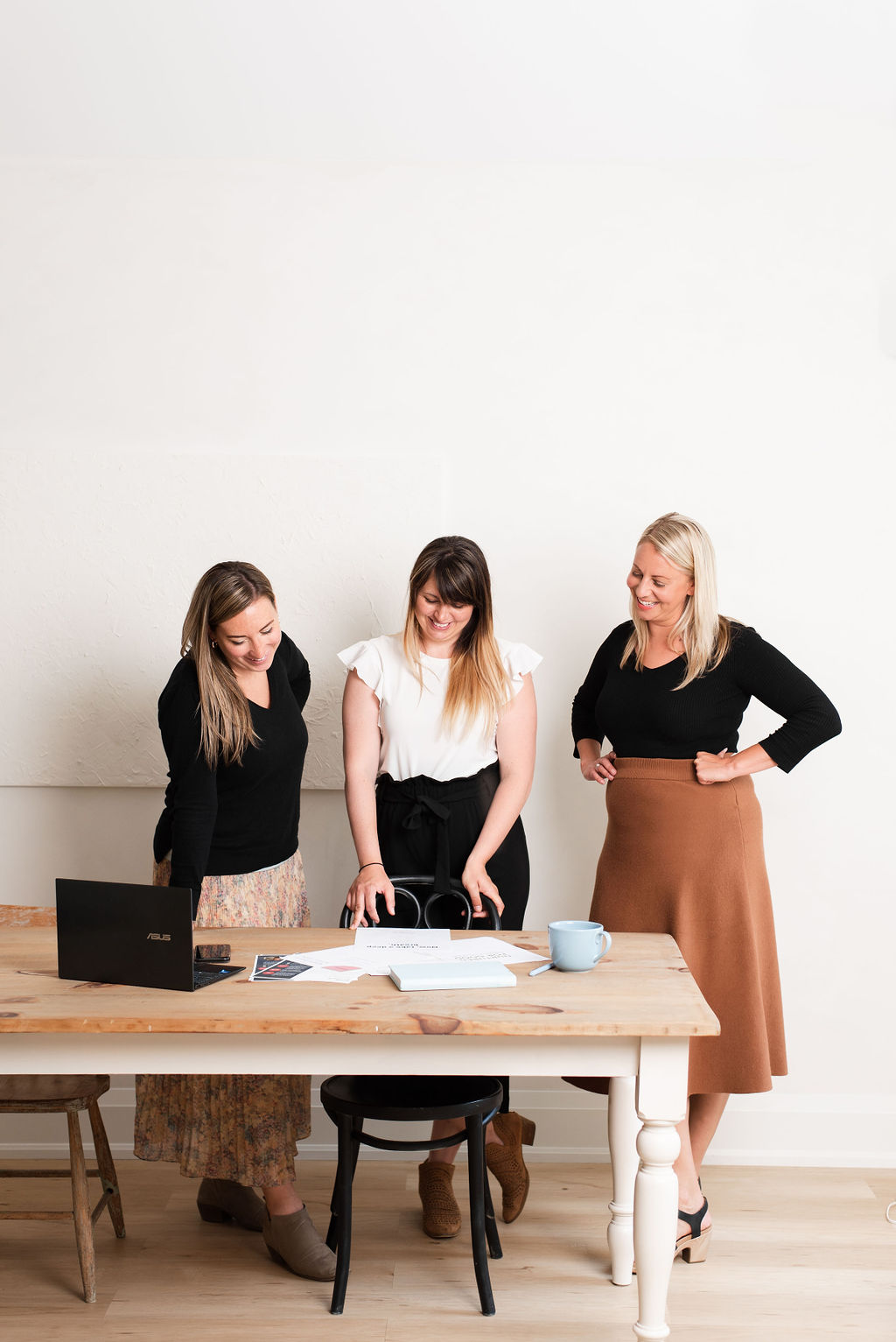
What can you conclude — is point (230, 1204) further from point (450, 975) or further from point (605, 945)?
point (605, 945)

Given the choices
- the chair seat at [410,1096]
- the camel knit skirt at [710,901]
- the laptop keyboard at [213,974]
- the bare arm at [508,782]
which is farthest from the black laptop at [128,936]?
the camel knit skirt at [710,901]

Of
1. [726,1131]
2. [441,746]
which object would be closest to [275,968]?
[441,746]

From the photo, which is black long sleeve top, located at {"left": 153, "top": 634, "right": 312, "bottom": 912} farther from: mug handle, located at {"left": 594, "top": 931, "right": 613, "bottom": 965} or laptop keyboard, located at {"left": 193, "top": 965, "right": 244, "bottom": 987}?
mug handle, located at {"left": 594, "top": 931, "right": 613, "bottom": 965}

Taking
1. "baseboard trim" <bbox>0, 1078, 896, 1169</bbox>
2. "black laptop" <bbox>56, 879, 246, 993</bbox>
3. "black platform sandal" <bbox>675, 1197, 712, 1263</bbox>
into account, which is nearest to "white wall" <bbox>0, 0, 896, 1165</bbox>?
"baseboard trim" <bbox>0, 1078, 896, 1169</bbox>

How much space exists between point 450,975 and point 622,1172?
800mm

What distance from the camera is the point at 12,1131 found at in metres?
3.09

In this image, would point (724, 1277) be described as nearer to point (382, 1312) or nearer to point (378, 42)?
point (382, 1312)

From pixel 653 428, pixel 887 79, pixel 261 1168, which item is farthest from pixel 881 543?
pixel 261 1168

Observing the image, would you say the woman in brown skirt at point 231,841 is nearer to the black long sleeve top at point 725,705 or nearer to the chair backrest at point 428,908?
the chair backrest at point 428,908

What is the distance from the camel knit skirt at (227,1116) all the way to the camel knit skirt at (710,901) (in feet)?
2.85

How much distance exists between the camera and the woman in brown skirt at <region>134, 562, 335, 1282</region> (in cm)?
236

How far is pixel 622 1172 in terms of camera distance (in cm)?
229

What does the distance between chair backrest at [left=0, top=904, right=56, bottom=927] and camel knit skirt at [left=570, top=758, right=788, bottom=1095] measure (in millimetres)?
1327

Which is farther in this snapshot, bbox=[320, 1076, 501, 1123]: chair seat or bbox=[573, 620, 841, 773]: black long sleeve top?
bbox=[573, 620, 841, 773]: black long sleeve top
